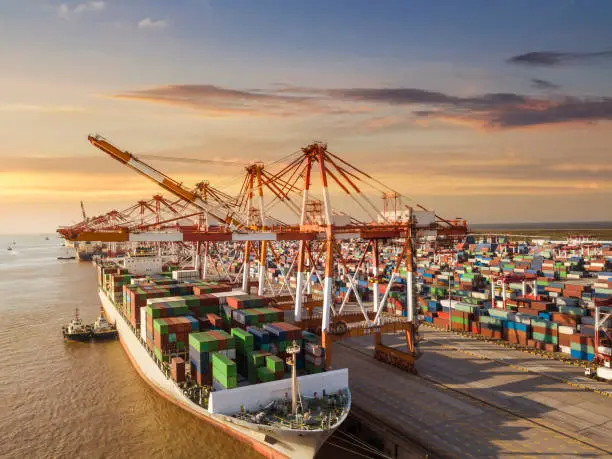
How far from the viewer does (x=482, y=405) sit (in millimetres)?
29828

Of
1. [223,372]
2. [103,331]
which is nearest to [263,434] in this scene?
[223,372]

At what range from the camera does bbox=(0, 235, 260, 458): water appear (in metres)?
25.8

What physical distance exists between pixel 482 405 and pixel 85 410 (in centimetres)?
2772

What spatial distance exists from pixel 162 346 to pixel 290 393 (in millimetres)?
10700

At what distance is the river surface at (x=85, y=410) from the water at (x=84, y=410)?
58 mm

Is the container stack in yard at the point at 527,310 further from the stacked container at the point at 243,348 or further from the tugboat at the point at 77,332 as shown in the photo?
the tugboat at the point at 77,332

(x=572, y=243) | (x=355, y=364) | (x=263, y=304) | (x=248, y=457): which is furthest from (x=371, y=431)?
(x=572, y=243)

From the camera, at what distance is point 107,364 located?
1661 inches

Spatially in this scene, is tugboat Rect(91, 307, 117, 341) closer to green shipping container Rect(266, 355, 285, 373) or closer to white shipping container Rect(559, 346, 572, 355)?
green shipping container Rect(266, 355, 285, 373)

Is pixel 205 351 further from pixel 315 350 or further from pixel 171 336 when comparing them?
pixel 315 350

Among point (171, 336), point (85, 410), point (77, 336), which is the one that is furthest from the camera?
point (77, 336)

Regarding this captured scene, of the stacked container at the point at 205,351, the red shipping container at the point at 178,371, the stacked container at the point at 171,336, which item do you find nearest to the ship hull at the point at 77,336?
the stacked container at the point at 171,336

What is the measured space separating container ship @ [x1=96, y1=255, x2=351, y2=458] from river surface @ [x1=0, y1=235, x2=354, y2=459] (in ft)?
3.76

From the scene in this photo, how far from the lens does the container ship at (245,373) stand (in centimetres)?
2364
